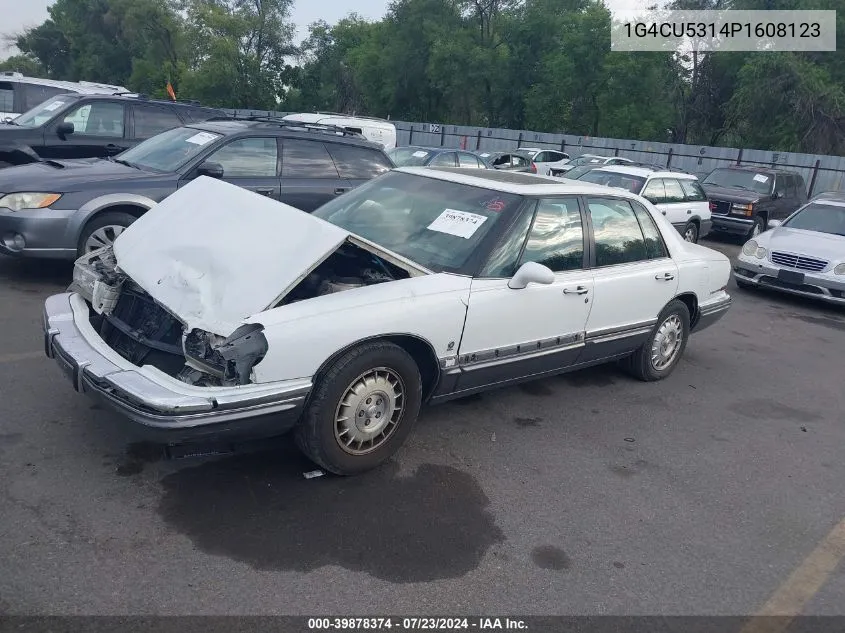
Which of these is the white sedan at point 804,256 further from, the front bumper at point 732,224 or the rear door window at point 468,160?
the rear door window at point 468,160

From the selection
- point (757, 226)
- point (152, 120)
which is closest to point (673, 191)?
point (757, 226)

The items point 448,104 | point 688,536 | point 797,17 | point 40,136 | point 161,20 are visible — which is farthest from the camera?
point 161,20

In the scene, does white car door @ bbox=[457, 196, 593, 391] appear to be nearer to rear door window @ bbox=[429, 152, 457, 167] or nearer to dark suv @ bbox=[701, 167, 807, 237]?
rear door window @ bbox=[429, 152, 457, 167]

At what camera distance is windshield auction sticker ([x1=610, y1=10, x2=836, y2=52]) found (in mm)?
33625

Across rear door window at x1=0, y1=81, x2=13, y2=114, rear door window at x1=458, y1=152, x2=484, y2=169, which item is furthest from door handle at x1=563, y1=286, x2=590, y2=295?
rear door window at x1=0, y1=81, x2=13, y2=114

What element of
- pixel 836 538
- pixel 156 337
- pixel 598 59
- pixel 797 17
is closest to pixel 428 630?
pixel 156 337

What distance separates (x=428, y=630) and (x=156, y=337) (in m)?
2.09

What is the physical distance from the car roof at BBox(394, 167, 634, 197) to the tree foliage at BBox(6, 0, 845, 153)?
3417 cm

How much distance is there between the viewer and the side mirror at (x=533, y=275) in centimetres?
416

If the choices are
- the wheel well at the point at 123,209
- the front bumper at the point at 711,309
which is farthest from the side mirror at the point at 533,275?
the wheel well at the point at 123,209

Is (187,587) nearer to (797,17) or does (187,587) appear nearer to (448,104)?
(797,17)

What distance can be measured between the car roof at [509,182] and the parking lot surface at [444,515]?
1.58 metres

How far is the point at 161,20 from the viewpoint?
2347 inches

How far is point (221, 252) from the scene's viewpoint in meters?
3.85
